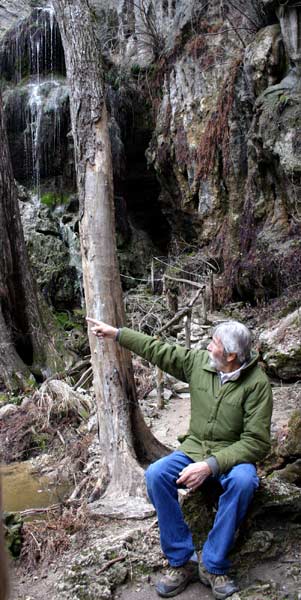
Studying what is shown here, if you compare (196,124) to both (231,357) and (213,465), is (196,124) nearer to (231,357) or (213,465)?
(231,357)

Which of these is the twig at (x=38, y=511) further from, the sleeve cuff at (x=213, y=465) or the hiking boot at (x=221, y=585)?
the sleeve cuff at (x=213, y=465)

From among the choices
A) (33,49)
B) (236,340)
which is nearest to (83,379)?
(236,340)

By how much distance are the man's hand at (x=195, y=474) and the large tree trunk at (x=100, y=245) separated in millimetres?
1520

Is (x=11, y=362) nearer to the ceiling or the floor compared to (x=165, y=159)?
nearer to the floor

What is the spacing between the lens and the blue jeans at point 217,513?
2.58 metres

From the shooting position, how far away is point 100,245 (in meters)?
4.15

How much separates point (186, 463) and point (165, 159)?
11712 mm

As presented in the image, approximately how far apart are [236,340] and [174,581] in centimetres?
132

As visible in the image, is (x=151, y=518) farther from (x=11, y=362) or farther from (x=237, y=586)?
(x=11, y=362)

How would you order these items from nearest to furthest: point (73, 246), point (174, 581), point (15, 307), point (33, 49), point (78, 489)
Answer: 1. point (174, 581)
2. point (78, 489)
3. point (15, 307)
4. point (73, 246)
5. point (33, 49)

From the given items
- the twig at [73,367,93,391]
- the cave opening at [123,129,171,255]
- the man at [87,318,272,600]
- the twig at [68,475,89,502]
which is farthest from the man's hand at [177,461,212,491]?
the cave opening at [123,129,171,255]

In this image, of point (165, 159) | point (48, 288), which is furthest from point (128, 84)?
point (48, 288)

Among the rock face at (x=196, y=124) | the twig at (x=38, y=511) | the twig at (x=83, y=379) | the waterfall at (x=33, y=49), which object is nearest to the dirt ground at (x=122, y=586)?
the twig at (x=38, y=511)

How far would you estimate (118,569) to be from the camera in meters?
3.00
